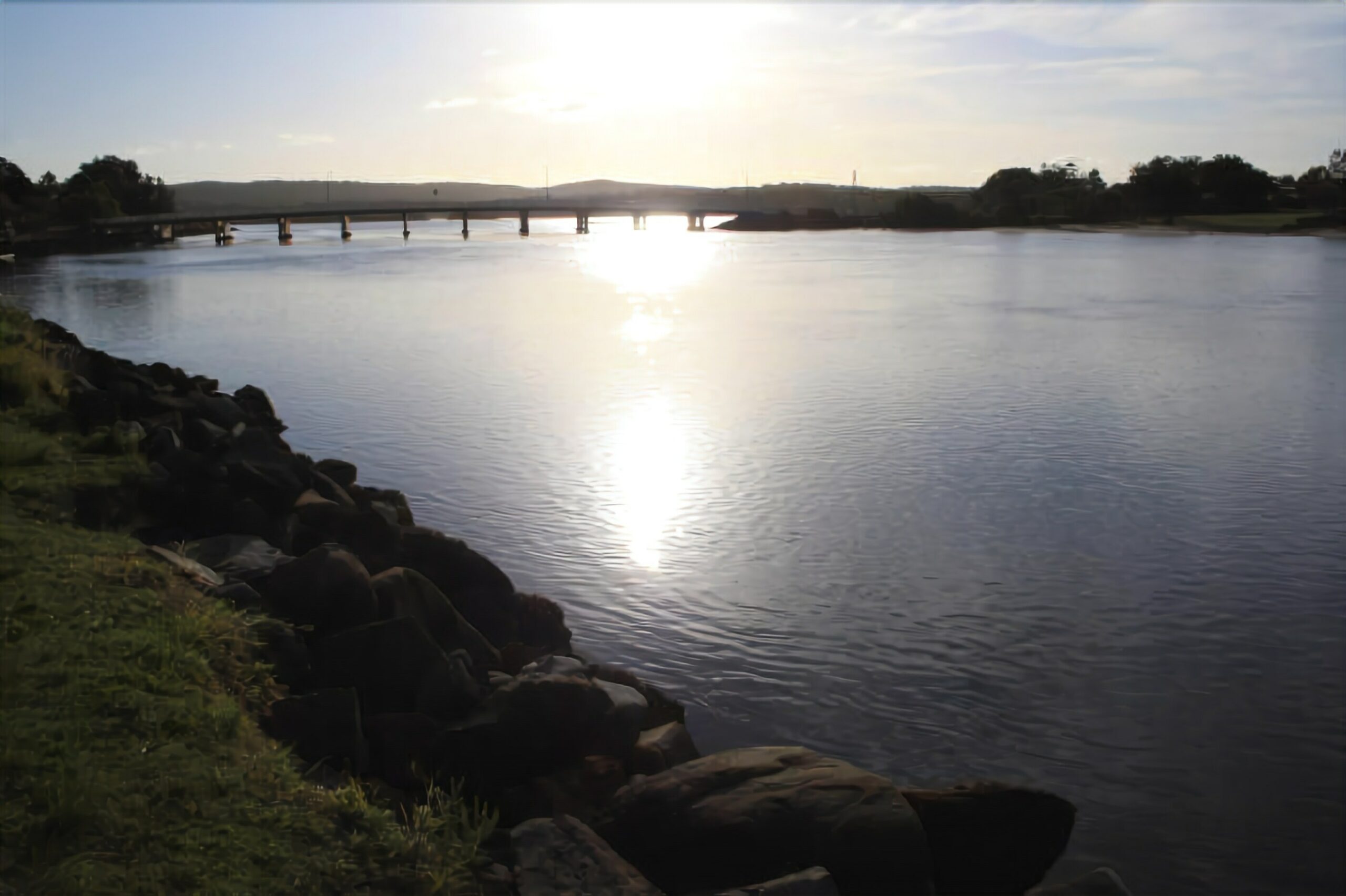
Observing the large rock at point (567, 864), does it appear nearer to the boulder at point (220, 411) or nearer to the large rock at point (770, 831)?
the large rock at point (770, 831)

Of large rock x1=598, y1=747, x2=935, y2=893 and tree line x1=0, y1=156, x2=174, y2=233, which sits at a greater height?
tree line x1=0, y1=156, x2=174, y2=233

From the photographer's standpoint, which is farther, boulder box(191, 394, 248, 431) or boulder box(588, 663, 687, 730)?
boulder box(191, 394, 248, 431)

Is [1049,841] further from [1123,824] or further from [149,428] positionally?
[149,428]

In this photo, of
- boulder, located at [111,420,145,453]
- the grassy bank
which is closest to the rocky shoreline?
the grassy bank

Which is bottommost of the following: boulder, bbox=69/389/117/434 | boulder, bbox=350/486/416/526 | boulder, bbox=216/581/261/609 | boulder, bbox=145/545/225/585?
boulder, bbox=350/486/416/526

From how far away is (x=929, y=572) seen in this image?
13867 mm

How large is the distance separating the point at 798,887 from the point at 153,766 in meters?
3.63

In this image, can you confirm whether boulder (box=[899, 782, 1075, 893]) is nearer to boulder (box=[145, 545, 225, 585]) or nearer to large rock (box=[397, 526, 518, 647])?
large rock (box=[397, 526, 518, 647])

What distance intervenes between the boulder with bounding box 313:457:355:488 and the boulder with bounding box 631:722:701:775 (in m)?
7.34

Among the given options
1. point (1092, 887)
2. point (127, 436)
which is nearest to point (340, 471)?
point (127, 436)

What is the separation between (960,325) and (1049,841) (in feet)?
128

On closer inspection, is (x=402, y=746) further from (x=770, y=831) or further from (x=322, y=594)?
(x=770, y=831)

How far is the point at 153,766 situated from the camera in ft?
19.7

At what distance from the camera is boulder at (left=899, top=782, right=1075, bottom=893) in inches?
293
